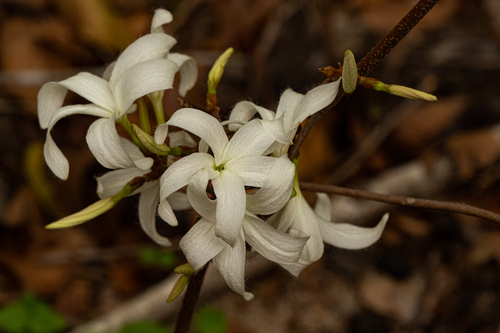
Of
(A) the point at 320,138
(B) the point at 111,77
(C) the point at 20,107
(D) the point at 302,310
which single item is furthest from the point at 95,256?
(B) the point at 111,77

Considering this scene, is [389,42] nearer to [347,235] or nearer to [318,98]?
[318,98]

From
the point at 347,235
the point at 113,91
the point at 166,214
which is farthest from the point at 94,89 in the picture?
the point at 347,235

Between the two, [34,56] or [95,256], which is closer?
[95,256]

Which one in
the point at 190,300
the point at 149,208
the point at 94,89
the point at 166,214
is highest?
the point at 94,89

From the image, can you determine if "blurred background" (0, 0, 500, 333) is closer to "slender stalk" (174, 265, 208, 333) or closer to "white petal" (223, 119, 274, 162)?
"slender stalk" (174, 265, 208, 333)

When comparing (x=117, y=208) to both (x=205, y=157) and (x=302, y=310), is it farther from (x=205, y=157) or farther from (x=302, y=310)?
(x=205, y=157)

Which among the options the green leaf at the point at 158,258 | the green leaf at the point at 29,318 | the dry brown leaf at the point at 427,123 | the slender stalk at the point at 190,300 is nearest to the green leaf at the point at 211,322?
the green leaf at the point at 158,258

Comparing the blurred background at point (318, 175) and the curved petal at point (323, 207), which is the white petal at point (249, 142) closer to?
the curved petal at point (323, 207)
